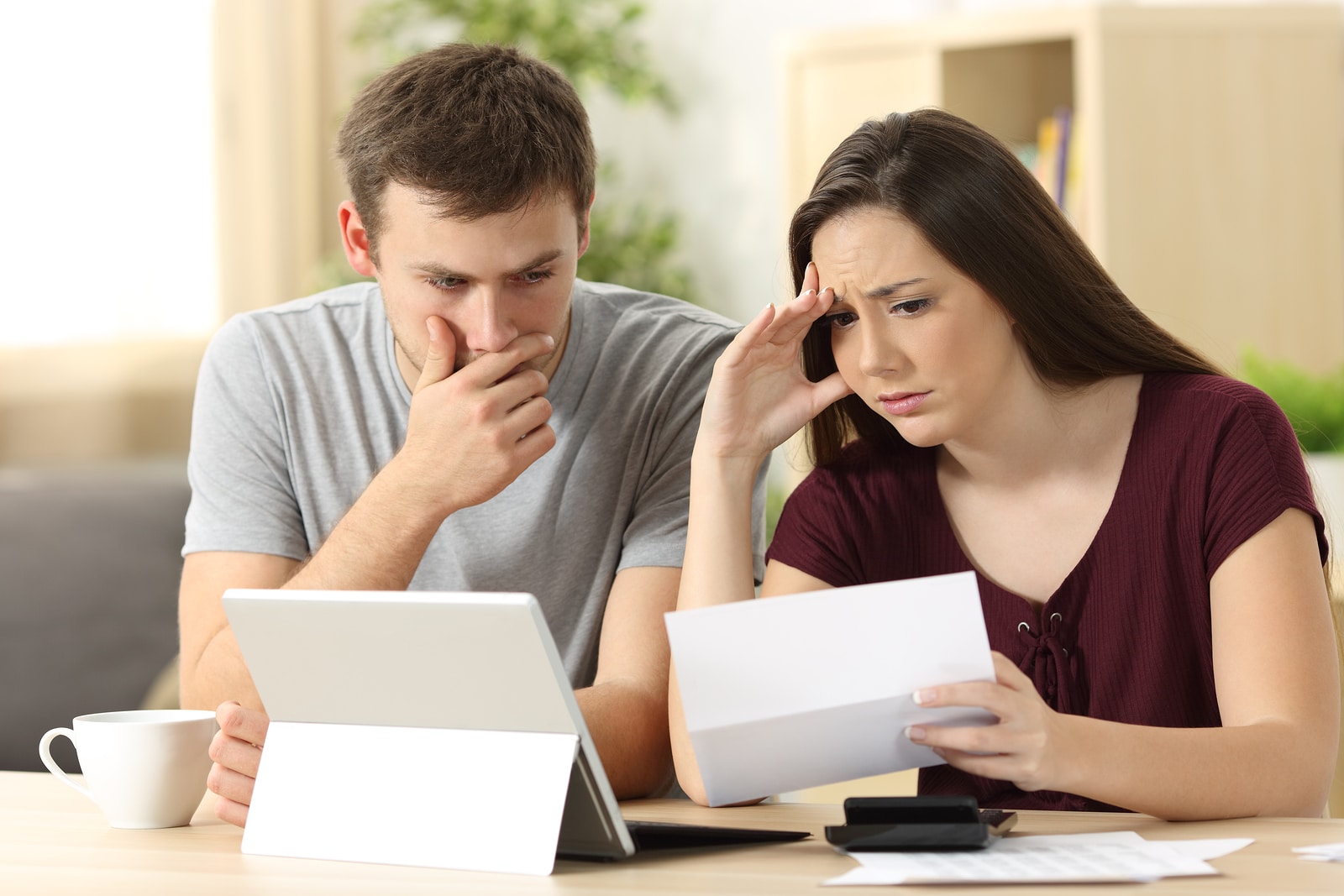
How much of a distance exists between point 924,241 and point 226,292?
7.78 ft

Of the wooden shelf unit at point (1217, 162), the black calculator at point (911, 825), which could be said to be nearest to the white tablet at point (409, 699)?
the black calculator at point (911, 825)

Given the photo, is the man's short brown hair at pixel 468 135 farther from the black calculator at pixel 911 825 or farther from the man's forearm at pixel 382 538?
the black calculator at pixel 911 825

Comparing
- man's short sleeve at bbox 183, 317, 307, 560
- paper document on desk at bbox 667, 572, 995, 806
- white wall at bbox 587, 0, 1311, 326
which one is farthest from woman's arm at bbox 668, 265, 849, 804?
white wall at bbox 587, 0, 1311, 326

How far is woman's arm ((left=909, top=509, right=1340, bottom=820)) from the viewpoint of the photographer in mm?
950

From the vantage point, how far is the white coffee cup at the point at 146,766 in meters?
1.07

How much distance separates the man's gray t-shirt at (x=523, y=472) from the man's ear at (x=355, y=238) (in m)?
0.11

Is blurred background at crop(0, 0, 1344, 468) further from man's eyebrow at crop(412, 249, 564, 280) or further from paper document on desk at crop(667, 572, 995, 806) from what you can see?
paper document on desk at crop(667, 572, 995, 806)

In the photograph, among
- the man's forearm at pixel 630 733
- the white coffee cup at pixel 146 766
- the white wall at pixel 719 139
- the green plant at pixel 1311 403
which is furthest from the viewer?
the white wall at pixel 719 139

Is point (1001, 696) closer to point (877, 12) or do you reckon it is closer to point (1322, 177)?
point (1322, 177)

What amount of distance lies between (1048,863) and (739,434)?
1.97ft

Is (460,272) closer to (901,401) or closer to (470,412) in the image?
(470,412)

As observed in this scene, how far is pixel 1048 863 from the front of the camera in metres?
0.87

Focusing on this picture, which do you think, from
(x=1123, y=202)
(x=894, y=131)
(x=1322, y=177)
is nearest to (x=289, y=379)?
(x=894, y=131)

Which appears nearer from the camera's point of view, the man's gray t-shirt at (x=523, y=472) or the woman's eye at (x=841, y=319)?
the woman's eye at (x=841, y=319)
